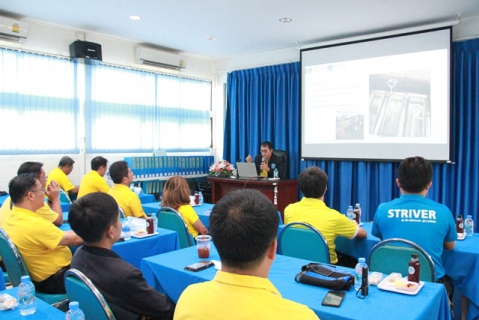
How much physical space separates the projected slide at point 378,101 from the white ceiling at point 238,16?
1.15 ft

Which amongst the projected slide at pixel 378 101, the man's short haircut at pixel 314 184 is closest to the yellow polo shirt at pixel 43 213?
the man's short haircut at pixel 314 184

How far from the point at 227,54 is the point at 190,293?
7.20 metres

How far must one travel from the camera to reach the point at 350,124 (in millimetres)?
6316

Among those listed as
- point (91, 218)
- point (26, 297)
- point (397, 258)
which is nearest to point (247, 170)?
point (397, 258)

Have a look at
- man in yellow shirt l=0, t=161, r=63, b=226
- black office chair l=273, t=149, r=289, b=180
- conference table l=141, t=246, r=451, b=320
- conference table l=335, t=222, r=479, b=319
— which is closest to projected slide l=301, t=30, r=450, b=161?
black office chair l=273, t=149, r=289, b=180

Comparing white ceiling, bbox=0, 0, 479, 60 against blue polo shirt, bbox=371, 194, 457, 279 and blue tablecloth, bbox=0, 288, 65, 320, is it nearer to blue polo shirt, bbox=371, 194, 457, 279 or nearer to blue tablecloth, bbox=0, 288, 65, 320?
blue polo shirt, bbox=371, 194, 457, 279

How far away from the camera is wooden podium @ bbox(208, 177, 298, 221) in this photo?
20.5 ft

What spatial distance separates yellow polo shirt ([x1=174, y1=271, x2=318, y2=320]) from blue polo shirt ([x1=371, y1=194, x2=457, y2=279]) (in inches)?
64.8

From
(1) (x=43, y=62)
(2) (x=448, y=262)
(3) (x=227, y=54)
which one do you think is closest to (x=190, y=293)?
(2) (x=448, y=262)

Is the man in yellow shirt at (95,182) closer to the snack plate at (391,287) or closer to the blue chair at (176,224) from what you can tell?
the blue chair at (176,224)

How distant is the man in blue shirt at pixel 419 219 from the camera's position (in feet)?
8.17

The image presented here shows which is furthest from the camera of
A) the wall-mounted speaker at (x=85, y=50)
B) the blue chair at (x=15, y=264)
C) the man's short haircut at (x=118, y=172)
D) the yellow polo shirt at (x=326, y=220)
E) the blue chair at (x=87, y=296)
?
the wall-mounted speaker at (x=85, y=50)

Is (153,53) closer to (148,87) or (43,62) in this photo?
(148,87)

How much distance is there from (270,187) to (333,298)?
14.8 ft
